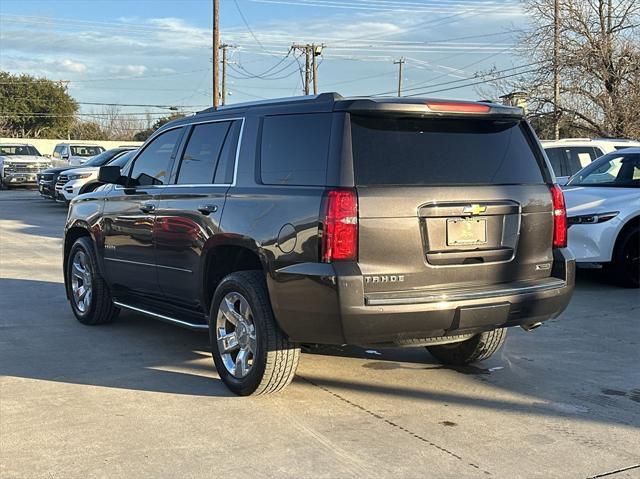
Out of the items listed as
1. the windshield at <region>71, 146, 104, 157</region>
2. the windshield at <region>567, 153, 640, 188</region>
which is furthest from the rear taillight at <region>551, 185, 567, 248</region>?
the windshield at <region>71, 146, 104, 157</region>

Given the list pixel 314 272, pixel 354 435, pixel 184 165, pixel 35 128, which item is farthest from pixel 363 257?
pixel 35 128

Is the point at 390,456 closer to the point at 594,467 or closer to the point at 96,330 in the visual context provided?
the point at 594,467

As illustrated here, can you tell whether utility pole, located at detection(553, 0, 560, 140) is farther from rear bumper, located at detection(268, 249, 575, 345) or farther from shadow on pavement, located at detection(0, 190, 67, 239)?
rear bumper, located at detection(268, 249, 575, 345)

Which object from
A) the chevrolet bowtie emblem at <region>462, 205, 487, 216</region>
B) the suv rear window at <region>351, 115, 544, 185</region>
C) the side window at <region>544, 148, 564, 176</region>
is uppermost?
the side window at <region>544, 148, 564, 176</region>

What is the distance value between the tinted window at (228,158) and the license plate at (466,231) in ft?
5.28

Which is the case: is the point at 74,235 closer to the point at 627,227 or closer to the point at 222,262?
the point at 222,262

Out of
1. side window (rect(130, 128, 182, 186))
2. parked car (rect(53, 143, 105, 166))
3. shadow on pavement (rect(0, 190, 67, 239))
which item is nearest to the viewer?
side window (rect(130, 128, 182, 186))

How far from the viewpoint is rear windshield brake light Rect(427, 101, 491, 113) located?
4.52 metres

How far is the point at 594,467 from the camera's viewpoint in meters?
3.81

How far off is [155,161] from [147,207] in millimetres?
470

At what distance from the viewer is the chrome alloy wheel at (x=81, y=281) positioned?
7.00 meters

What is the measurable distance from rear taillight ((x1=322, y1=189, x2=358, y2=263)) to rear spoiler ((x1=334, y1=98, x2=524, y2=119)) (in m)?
0.56

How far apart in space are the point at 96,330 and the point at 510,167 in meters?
4.16

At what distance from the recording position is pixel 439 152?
4.57 m
